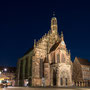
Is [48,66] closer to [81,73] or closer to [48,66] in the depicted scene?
[48,66]

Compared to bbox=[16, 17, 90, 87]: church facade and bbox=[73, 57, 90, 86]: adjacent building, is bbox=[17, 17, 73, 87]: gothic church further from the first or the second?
bbox=[73, 57, 90, 86]: adjacent building

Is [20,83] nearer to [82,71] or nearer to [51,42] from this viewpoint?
[51,42]

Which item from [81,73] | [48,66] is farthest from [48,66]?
[81,73]

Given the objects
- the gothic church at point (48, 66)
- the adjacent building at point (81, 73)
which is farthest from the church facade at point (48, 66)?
the adjacent building at point (81, 73)

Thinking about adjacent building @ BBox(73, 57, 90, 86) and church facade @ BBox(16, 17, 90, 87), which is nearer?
church facade @ BBox(16, 17, 90, 87)

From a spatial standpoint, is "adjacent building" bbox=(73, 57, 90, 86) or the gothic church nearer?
the gothic church

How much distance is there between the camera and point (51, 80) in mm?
49375

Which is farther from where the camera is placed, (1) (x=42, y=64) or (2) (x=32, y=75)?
(1) (x=42, y=64)

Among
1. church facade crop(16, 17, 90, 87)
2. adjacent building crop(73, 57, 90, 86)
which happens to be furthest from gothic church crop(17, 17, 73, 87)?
adjacent building crop(73, 57, 90, 86)

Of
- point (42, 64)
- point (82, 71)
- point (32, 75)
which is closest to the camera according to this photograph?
point (32, 75)

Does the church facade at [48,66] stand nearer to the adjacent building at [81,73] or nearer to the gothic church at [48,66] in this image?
the gothic church at [48,66]

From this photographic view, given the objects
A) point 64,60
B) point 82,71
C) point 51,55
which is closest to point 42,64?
point 51,55

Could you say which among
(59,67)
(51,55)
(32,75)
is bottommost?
(32,75)

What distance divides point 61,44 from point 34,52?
468 inches
